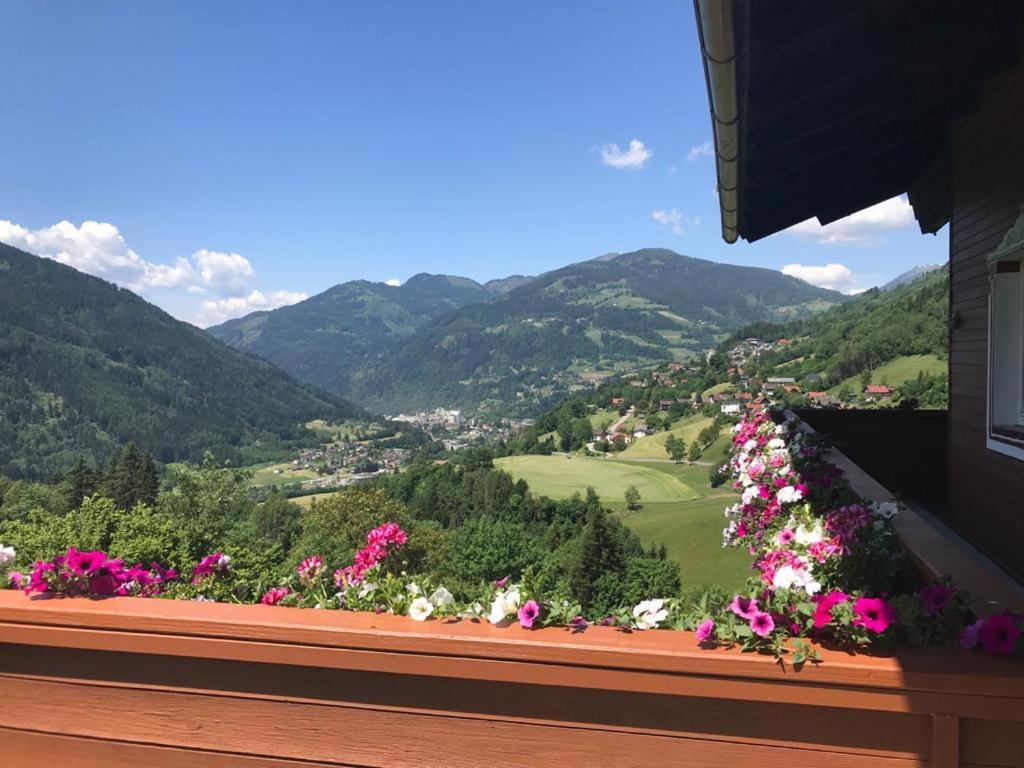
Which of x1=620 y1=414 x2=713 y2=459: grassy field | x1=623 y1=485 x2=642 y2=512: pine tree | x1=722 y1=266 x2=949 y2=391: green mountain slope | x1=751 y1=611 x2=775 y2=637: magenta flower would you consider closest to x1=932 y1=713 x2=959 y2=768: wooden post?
x1=751 y1=611 x2=775 y2=637: magenta flower

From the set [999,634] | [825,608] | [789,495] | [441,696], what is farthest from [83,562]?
[789,495]

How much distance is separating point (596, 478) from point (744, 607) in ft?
197

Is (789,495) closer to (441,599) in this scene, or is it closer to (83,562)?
(441,599)

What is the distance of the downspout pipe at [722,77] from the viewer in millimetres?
1453

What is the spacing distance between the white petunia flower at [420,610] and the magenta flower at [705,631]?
1.97 feet

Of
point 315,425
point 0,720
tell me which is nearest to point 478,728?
point 0,720

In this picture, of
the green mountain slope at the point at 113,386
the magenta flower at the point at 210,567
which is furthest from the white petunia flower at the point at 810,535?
the green mountain slope at the point at 113,386

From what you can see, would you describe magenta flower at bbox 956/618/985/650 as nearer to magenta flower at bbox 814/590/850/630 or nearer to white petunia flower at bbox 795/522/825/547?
magenta flower at bbox 814/590/850/630

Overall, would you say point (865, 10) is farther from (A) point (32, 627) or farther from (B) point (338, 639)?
(A) point (32, 627)

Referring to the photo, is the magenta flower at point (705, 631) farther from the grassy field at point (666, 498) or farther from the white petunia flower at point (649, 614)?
the grassy field at point (666, 498)

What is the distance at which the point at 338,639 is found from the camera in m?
1.36

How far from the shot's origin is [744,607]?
4.33 feet

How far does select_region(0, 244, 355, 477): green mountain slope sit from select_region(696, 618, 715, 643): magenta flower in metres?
125

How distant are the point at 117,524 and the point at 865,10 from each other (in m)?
12.3
